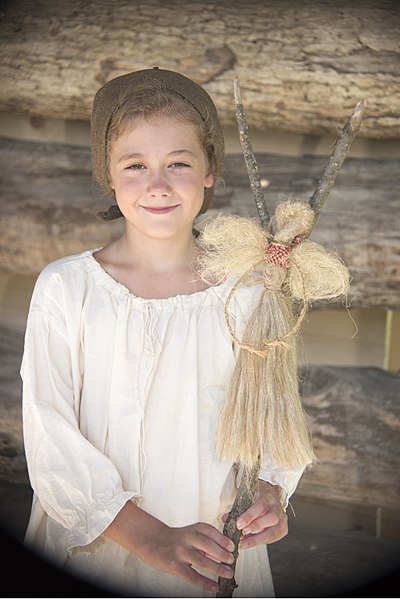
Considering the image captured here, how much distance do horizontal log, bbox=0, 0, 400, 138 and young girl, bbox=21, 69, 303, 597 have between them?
30.6 inches

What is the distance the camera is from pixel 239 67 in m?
2.48

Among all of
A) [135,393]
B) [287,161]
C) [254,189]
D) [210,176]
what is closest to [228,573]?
[135,393]

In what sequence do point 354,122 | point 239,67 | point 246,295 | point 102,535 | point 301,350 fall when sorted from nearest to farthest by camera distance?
1. point 354,122
2. point 102,535
3. point 246,295
4. point 239,67
5. point 301,350

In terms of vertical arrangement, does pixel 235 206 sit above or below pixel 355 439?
above

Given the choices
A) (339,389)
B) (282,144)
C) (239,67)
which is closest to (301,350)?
(339,389)

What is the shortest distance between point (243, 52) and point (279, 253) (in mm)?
1131

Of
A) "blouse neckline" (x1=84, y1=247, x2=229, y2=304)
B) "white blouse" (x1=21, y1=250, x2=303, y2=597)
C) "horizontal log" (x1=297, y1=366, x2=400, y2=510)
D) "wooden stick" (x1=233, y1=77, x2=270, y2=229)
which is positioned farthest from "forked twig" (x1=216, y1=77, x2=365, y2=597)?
"horizontal log" (x1=297, y1=366, x2=400, y2=510)

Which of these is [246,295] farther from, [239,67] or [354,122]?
[239,67]

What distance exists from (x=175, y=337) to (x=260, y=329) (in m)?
0.23

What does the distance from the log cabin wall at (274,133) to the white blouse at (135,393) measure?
850 mm

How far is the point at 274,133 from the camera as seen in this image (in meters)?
2.73

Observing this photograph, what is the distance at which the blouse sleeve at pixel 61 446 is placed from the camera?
5.24 feet

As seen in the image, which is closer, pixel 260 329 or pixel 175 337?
pixel 260 329

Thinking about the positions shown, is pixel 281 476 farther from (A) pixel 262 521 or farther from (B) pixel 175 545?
(B) pixel 175 545
